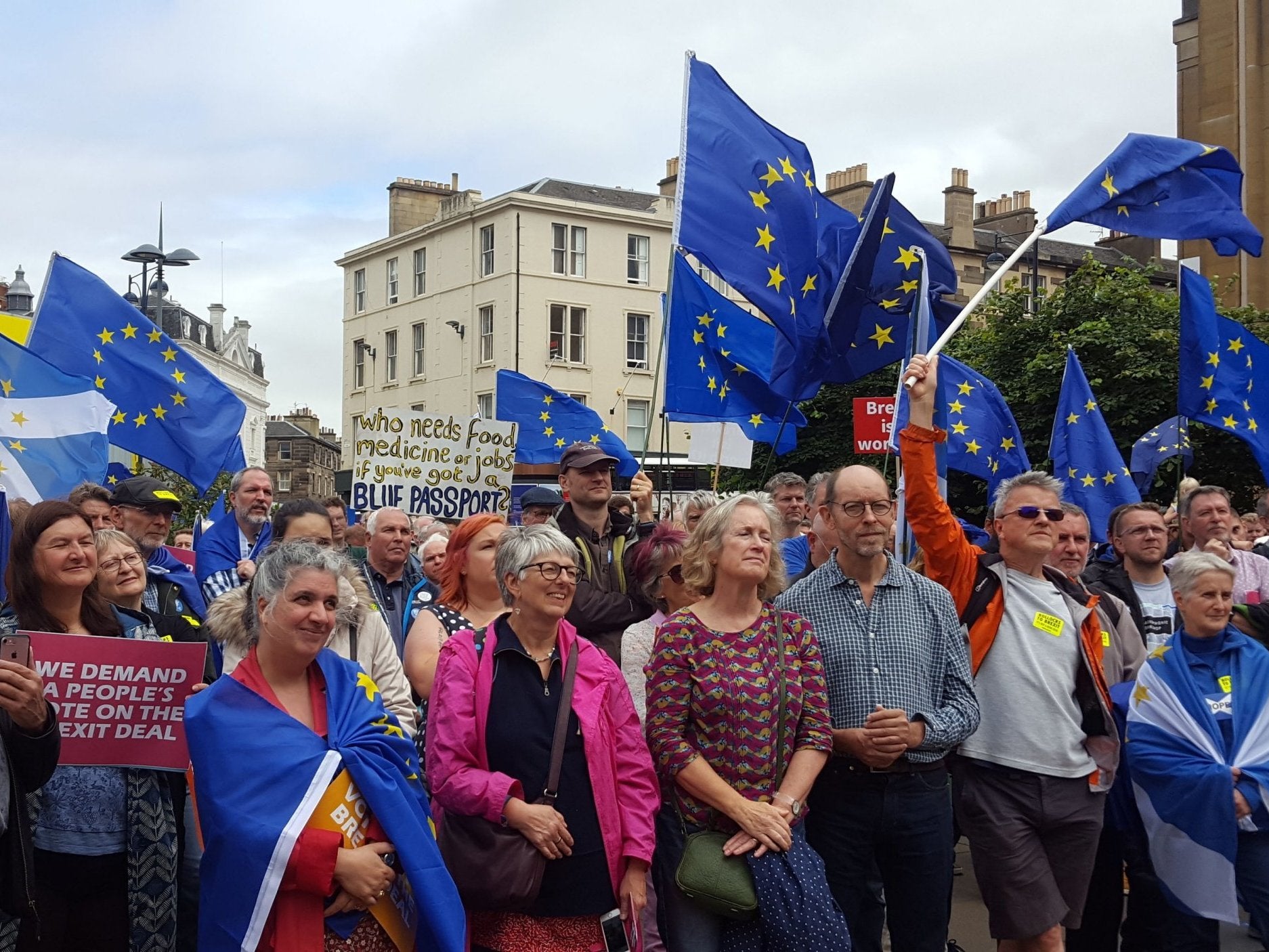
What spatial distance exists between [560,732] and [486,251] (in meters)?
46.8

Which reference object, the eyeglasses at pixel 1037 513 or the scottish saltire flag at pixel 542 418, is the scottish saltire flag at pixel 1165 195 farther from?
the scottish saltire flag at pixel 542 418

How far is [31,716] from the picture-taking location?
12.6 ft

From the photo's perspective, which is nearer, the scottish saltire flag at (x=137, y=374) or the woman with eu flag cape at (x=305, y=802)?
the woman with eu flag cape at (x=305, y=802)

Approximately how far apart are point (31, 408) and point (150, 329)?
7.82 ft

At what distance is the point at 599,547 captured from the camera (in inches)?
236

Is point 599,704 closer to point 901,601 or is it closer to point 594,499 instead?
point 901,601

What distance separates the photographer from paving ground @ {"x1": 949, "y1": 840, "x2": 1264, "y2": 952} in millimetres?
5578

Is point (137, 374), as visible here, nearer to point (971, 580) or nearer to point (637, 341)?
point (971, 580)

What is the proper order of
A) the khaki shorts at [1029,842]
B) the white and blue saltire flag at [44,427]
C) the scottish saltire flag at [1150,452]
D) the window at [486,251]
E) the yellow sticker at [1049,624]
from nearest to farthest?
1. the khaki shorts at [1029,842]
2. the yellow sticker at [1049,624]
3. the white and blue saltire flag at [44,427]
4. the scottish saltire flag at [1150,452]
5. the window at [486,251]

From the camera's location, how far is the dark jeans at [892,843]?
4.78m

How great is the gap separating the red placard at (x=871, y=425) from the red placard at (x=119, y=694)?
768cm

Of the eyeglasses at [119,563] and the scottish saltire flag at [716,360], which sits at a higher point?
the scottish saltire flag at [716,360]

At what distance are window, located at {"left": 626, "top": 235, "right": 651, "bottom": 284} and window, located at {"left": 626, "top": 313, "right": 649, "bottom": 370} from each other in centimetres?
136

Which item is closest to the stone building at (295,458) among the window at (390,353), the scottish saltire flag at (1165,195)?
the window at (390,353)
